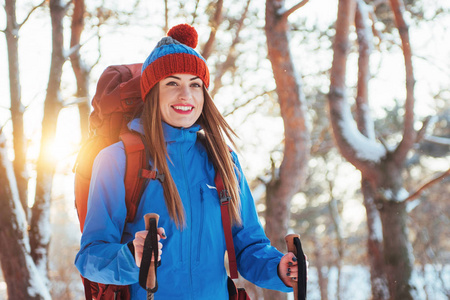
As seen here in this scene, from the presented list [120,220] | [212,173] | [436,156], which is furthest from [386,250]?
[436,156]

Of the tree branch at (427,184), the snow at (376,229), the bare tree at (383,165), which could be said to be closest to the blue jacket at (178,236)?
the tree branch at (427,184)

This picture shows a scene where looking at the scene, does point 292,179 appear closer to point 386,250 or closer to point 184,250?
point 386,250

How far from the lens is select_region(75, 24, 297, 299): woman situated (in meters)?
1.62

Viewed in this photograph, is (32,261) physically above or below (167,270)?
above

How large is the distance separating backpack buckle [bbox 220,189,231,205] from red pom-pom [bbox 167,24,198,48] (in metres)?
0.77

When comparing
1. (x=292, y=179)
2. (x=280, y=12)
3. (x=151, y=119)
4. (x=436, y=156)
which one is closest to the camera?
(x=151, y=119)

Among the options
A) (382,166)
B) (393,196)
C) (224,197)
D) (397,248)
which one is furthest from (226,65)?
(224,197)

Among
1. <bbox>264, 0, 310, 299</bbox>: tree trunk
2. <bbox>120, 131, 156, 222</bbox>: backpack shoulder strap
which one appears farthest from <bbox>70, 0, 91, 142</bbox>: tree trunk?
<bbox>120, 131, 156, 222</bbox>: backpack shoulder strap

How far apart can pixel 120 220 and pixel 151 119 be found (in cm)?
45

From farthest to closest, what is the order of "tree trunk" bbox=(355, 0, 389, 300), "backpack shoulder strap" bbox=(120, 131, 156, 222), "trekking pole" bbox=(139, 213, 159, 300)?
"tree trunk" bbox=(355, 0, 389, 300) → "backpack shoulder strap" bbox=(120, 131, 156, 222) → "trekking pole" bbox=(139, 213, 159, 300)

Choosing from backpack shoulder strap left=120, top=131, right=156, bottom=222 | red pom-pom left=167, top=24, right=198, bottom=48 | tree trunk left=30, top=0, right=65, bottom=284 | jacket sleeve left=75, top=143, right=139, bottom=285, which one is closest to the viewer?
jacket sleeve left=75, top=143, right=139, bottom=285

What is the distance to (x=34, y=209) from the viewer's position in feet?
17.0

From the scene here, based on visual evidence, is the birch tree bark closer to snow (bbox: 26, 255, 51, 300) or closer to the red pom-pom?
the red pom-pom

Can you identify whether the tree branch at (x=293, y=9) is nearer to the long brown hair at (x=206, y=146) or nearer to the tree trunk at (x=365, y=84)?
the tree trunk at (x=365, y=84)
